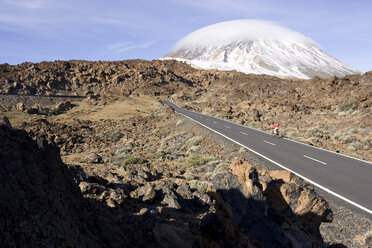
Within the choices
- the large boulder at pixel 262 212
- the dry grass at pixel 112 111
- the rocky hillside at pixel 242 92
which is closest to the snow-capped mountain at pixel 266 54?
the rocky hillside at pixel 242 92

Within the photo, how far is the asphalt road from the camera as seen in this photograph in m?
8.48

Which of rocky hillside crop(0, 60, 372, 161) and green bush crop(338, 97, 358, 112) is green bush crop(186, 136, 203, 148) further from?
green bush crop(338, 97, 358, 112)

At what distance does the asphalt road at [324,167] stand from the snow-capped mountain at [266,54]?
92.4 metres

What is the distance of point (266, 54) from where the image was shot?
13488 cm

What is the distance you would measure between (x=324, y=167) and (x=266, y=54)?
135 m

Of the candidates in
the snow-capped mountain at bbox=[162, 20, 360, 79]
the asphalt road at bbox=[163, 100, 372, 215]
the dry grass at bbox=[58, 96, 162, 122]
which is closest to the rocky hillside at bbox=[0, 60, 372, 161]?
the asphalt road at bbox=[163, 100, 372, 215]

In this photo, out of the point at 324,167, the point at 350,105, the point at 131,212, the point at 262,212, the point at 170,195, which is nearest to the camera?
the point at 262,212

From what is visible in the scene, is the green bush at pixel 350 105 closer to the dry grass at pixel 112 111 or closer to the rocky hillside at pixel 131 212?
the rocky hillside at pixel 131 212

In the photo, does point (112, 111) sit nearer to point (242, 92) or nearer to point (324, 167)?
point (242, 92)

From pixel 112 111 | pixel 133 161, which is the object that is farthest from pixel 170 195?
pixel 112 111

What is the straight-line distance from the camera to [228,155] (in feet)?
44.1

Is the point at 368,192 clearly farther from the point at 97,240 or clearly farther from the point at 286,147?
the point at 97,240

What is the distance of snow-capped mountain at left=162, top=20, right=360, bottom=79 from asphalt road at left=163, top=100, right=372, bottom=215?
9236 centimetres

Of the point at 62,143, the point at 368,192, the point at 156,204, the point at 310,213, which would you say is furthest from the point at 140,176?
the point at 62,143
